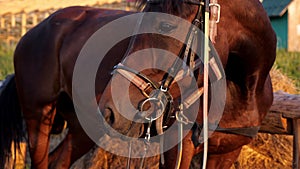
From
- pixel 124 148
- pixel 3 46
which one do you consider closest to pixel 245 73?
pixel 124 148

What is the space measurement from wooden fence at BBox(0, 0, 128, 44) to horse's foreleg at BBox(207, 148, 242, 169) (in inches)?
458

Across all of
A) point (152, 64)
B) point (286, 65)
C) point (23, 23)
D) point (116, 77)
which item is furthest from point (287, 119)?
point (23, 23)

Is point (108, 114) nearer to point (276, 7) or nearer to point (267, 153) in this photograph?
point (267, 153)

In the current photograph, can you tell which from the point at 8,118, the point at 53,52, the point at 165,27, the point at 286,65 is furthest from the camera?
the point at 286,65

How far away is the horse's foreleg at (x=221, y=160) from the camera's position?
3713mm

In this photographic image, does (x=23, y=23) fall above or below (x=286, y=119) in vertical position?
below

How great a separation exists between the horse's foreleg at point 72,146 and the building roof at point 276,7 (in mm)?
10132

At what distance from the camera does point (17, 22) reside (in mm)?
15289

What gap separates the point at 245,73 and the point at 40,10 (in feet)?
40.4

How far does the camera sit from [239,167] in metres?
5.08

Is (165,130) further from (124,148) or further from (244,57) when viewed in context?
(124,148)

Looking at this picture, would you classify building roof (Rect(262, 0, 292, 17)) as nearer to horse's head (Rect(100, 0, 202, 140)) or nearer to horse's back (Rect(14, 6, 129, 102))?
horse's back (Rect(14, 6, 129, 102))

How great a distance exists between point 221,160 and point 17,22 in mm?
12567

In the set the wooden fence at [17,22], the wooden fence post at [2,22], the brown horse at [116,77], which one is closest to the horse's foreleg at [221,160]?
the brown horse at [116,77]
